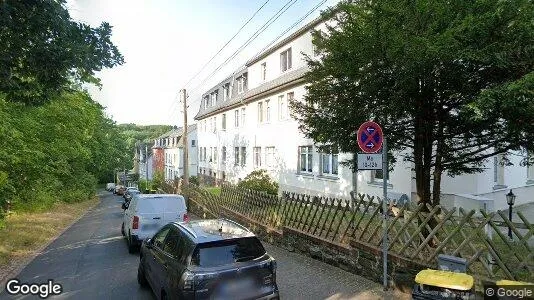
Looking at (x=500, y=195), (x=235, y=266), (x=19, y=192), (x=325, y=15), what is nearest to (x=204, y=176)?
(x=19, y=192)

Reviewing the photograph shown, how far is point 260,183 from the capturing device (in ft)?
75.7

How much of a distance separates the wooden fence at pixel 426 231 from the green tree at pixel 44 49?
5726 mm

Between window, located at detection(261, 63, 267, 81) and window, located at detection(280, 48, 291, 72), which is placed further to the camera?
window, located at detection(261, 63, 267, 81)

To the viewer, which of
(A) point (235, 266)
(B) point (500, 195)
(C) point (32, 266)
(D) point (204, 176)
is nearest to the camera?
(A) point (235, 266)

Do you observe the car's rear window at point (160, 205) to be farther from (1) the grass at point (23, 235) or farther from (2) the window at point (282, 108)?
(2) the window at point (282, 108)

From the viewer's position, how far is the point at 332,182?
63.7 feet

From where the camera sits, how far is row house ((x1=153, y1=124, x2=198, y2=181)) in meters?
56.7

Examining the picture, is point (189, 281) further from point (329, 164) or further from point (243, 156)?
point (243, 156)

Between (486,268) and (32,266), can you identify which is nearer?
(486,268)

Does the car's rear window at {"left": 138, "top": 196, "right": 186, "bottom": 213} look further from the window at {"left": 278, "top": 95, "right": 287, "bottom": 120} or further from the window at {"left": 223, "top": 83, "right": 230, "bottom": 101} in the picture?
the window at {"left": 223, "top": 83, "right": 230, "bottom": 101}

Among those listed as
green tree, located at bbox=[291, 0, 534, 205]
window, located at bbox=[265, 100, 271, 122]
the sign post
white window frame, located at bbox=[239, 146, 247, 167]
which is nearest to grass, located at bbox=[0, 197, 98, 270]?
green tree, located at bbox=[291, 0, 534, 205]

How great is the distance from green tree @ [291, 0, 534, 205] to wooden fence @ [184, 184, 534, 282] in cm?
161

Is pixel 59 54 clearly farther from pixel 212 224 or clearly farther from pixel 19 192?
pixel 19 192

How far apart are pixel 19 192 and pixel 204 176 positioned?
24.1 metres
